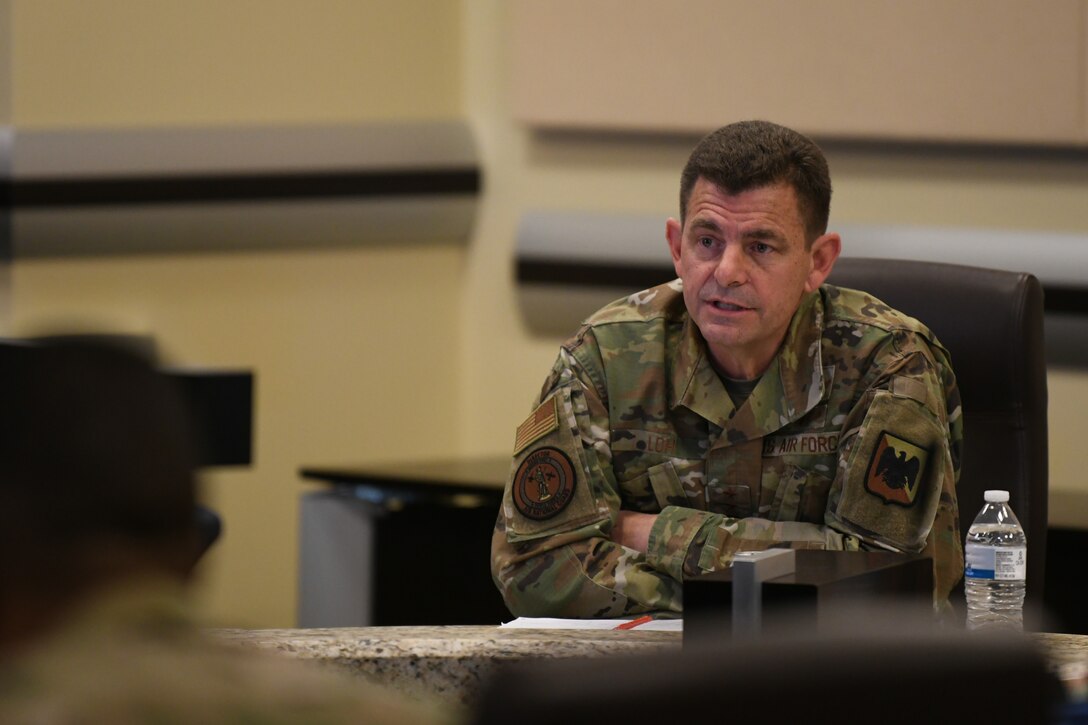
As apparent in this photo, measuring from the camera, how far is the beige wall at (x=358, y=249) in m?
3.79

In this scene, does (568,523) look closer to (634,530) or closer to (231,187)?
(634,530)

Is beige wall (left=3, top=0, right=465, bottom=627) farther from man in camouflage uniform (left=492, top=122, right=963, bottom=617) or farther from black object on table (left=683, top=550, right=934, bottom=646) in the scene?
black object on table (left=683, top=550, right=934, bottom=646)

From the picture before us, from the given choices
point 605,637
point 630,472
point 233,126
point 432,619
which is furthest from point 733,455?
point 233,126

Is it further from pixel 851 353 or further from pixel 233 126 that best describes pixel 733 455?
pixel 233 126

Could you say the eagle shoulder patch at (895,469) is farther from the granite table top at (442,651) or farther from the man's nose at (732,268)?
the granite table top at (442,651)

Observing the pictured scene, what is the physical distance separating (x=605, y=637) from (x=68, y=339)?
2.86 ft

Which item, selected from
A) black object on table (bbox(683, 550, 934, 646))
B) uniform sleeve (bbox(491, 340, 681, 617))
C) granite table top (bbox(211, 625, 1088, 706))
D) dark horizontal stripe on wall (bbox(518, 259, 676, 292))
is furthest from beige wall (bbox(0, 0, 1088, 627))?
granite table top (bbox(211, 625, 1088, 706))

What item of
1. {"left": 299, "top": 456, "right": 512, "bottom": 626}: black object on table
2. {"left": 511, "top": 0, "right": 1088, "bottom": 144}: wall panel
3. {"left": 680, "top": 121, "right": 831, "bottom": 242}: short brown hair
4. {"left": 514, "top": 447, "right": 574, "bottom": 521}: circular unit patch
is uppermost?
{"left": 511, "top": 0, "right": 1088, "bottom": 144}: wall panel

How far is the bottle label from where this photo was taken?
89.0 inches

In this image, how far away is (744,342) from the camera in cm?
230

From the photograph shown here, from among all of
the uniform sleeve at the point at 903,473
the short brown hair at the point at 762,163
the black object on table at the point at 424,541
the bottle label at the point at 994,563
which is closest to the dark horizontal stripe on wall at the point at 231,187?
the black object on table at the point at 424,541

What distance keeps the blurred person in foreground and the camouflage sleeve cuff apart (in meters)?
1.25

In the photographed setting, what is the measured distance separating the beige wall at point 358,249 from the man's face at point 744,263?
1.45 m

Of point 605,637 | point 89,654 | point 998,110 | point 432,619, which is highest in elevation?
point 998,110
